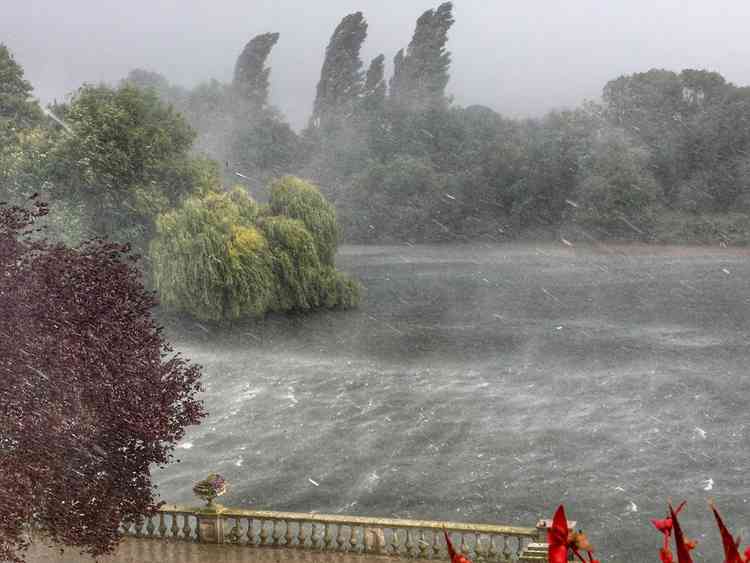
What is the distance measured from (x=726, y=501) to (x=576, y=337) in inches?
985

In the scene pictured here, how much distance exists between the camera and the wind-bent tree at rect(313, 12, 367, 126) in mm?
108438

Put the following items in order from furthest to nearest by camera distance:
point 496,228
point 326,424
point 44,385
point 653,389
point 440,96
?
1. point 440,96
2. point 496,228
3. point 653,389
4. point 326,424
5. point 44,385

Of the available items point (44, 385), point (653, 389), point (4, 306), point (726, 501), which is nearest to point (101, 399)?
point (44, 385)

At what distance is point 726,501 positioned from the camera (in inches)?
1009

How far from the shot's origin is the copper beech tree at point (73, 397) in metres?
13.2

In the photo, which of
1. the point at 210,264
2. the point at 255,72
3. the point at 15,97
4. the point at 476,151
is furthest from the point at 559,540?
the point at 255,72

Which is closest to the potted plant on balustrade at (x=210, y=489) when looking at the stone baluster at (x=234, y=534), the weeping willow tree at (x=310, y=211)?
the stone baluster at (x=234, y=534)

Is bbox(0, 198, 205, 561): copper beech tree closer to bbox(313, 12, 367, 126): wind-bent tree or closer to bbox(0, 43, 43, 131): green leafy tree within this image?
bbox(0, 43, 43, 131): green leafy tree

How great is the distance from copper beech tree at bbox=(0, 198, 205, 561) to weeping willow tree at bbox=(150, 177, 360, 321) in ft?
118

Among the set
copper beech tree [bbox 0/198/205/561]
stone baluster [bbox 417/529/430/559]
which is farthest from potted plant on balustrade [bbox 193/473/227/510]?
stone baluster [bbox 417/529/430/559]

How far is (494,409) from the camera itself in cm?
3622

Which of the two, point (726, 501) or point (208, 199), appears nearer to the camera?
point (726, 501)

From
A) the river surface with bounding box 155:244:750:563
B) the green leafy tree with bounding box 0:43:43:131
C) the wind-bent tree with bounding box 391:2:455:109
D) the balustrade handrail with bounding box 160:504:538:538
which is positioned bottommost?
the river surface with bounding box 155:244:750:563

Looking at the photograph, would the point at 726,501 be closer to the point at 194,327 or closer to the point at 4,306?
the point at 4,306
